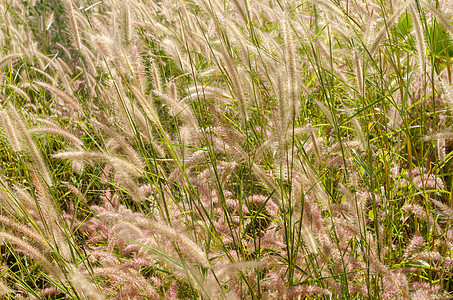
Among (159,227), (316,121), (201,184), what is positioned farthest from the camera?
(316,121)

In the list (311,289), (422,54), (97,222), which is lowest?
(97,222)

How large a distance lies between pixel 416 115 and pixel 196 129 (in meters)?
1.03

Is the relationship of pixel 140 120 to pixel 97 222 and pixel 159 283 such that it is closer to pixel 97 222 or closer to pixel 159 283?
pixel 159 283

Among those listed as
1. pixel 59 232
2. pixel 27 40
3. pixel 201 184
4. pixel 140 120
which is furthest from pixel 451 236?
pixel 27 40

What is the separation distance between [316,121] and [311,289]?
110 cm

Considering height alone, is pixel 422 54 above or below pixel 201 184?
above

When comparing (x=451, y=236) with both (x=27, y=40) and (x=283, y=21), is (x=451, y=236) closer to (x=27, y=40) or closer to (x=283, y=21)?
(x=283, y=21)

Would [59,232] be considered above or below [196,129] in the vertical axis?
below

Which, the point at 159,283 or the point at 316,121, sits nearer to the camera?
the point at 159,283

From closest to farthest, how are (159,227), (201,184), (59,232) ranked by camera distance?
(159,227), (59,232), (201,184)

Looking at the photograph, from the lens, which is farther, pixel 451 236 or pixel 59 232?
pixel 451 236

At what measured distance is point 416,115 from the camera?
1645 millimetres

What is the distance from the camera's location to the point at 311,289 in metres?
0.98

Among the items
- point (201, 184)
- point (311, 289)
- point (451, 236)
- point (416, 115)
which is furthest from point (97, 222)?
point (416, 115)
